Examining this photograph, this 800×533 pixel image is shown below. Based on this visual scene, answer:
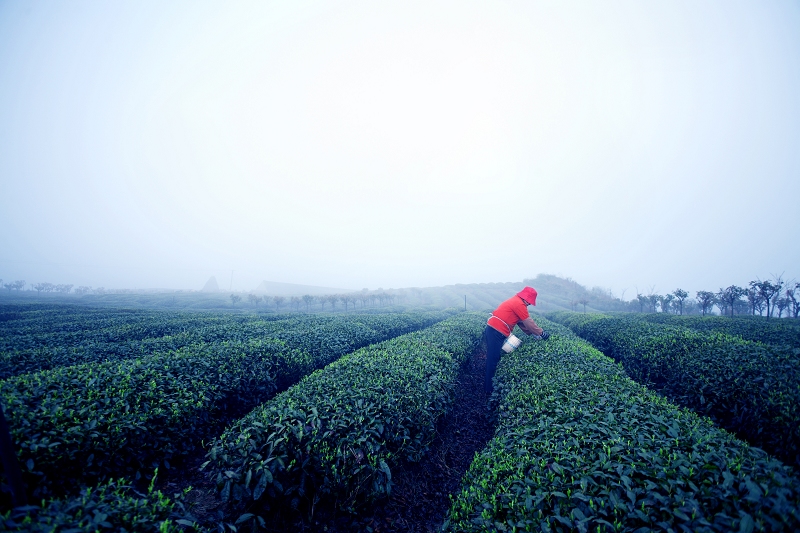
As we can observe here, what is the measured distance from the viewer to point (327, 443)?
395 cm

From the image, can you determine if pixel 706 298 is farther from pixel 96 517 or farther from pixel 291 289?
pixel 291 289

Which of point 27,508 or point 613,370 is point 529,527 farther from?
point 613,370

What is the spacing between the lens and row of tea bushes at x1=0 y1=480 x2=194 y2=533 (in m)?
2.15

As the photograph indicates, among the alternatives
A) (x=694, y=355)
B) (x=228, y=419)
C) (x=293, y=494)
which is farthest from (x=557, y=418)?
(x=228, y=419)

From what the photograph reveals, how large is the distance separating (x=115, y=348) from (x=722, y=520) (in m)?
14.7

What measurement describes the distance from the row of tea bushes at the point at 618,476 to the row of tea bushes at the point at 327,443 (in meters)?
1.27

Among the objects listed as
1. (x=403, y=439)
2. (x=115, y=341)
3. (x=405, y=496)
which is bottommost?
(x=405, y=496)

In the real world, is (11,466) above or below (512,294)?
above

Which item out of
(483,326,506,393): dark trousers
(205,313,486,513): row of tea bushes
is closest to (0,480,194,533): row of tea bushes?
(205,313,486,513): row of tea bushes

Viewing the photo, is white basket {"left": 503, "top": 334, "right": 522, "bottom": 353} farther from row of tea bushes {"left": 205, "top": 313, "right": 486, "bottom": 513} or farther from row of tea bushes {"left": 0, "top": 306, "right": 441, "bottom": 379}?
row of tea bushes {"left": 0, "top": 306, "right": 441, "bottom": 379}

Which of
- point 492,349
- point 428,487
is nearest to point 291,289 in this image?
point 492,349

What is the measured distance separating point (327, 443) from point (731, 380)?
827 cm

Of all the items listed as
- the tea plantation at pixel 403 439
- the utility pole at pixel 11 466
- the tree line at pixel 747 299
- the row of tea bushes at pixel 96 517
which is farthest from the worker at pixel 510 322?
the tree line at pixel 747 299

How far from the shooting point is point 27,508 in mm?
2129
